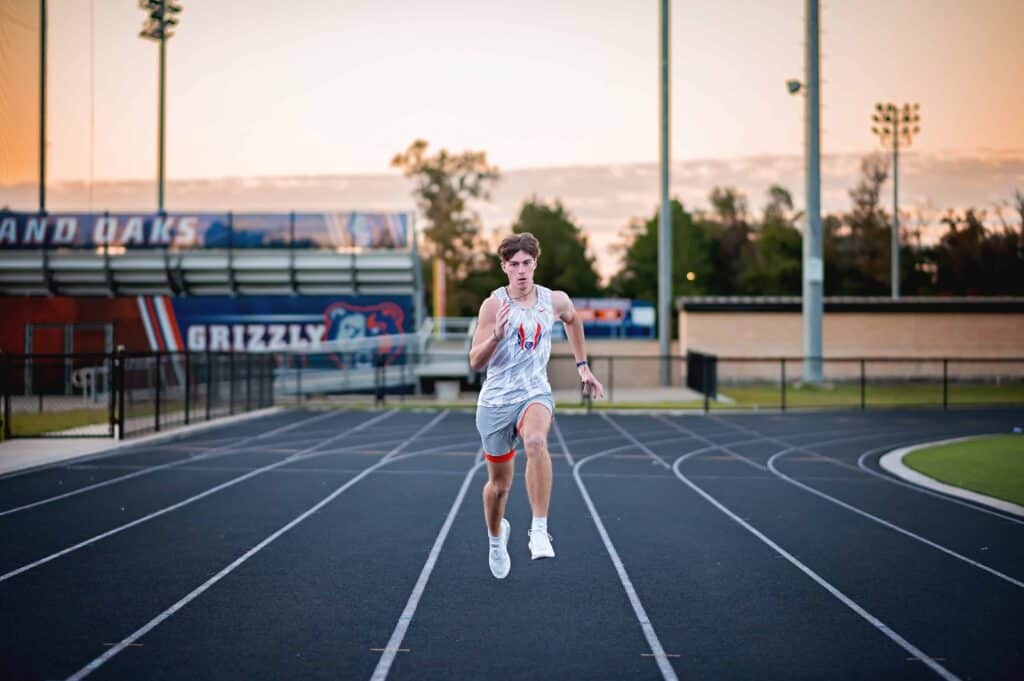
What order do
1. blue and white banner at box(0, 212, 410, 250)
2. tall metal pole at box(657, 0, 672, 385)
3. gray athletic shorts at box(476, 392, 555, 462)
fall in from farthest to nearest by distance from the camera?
blue and white banner at box(0, 212, 410, 250) < tall metal pole at box(657, 0, 672, 385) < gray athletic shorts at box(476, 392, 555, 462)

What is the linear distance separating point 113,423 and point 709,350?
24358mm

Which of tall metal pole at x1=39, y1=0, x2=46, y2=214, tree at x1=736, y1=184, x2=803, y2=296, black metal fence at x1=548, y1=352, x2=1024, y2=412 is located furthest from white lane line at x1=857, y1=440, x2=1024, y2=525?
tree at x1=736, y1=184, x2=803, y2=296

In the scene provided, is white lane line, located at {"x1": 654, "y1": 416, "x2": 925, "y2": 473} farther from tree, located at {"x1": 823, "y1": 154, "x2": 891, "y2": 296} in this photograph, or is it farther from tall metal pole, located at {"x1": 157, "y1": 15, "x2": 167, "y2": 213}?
tree, located at {"x1": 823, "y1": 154, "x2": 891, "y2": 296}

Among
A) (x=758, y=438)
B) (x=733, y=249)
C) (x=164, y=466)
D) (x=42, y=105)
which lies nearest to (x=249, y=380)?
(x=164, y=466)

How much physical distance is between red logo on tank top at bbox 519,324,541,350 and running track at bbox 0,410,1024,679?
1.67 m

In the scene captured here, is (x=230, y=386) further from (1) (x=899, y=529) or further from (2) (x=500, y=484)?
(2) (x=500, y=484)

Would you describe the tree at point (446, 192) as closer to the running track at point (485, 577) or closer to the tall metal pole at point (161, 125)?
the tall metal pole at point (161, 125)

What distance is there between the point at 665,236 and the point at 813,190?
17.8 ft

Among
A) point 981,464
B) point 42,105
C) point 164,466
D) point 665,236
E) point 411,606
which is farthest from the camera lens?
point 42,105

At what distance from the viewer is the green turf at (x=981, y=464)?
38.1ft

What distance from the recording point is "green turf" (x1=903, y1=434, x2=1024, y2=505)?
11.6 m

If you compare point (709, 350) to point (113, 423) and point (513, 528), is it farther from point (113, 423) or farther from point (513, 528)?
point (513, 528)

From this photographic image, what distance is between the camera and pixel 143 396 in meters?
18.0

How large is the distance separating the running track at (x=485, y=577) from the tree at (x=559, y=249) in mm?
69177
